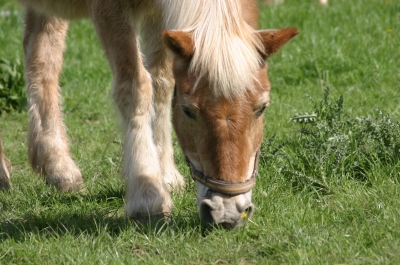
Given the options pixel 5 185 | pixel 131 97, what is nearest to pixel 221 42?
pixel 131 97

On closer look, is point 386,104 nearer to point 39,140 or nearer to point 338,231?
point 338,231

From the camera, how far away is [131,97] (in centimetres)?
446

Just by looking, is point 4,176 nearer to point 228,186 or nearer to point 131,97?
point 131,97

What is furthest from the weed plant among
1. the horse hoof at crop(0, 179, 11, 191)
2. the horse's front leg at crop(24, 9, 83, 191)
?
the horse hoof at crop(0, 179, 11, 191)

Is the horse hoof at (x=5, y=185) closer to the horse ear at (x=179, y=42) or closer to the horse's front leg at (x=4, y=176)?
the horse's front leg at (x=4, y=176)

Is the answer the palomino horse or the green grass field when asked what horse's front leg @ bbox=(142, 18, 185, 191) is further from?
the green grass field

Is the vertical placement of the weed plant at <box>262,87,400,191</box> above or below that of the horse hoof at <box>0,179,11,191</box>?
above

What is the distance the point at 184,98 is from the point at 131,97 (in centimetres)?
71

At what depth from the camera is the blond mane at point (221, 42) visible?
3.70m

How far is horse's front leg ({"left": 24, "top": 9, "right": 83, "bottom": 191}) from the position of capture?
18.1 feet

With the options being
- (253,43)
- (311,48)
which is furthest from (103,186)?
(311,48)

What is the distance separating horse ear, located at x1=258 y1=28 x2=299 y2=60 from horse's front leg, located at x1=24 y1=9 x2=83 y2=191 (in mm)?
2080

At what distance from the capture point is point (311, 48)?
7910 millimetres

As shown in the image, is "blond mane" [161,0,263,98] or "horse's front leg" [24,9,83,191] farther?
"horse's front leg" [24,9,83,191]
